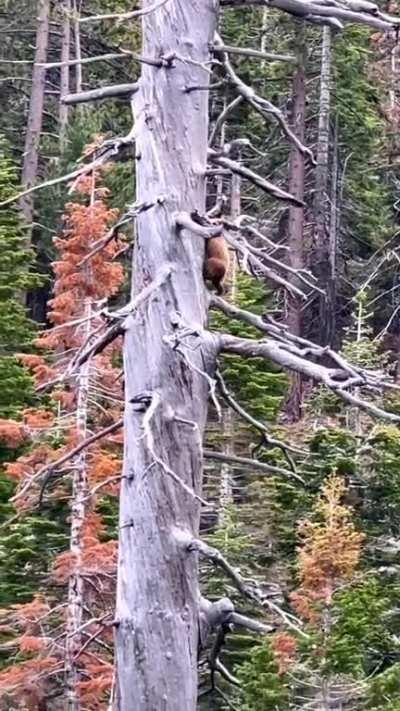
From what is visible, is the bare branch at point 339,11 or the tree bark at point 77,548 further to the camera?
the tree bark at point 77,548

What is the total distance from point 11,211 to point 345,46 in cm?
1174

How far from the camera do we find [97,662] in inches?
485

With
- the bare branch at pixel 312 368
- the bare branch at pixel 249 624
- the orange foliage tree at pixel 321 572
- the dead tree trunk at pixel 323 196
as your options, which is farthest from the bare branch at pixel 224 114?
the dead tree trunk at pixel 323 196

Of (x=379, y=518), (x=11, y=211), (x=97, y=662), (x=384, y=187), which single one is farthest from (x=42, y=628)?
(x=384, y=187)

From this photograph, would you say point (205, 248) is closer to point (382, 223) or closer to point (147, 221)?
point (147, 221)

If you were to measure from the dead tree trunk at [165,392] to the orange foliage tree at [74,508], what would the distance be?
648cm

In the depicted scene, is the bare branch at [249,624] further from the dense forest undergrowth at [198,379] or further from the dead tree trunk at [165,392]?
the dead tree trunk at [165,392]

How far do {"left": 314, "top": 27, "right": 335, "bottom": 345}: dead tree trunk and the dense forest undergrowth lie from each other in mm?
89

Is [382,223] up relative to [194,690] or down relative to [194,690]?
down

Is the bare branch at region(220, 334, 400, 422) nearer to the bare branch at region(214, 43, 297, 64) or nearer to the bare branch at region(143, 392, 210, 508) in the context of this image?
the bare branch at region(143, 392, 210, 508)

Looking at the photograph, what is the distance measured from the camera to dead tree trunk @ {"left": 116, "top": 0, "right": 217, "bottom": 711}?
4477 mm

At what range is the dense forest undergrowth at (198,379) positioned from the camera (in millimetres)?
4613

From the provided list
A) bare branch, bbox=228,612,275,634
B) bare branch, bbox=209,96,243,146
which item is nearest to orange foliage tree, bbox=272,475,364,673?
bare branch, bbox=228,612,275,634

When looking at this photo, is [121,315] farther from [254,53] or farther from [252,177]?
[254,53]
